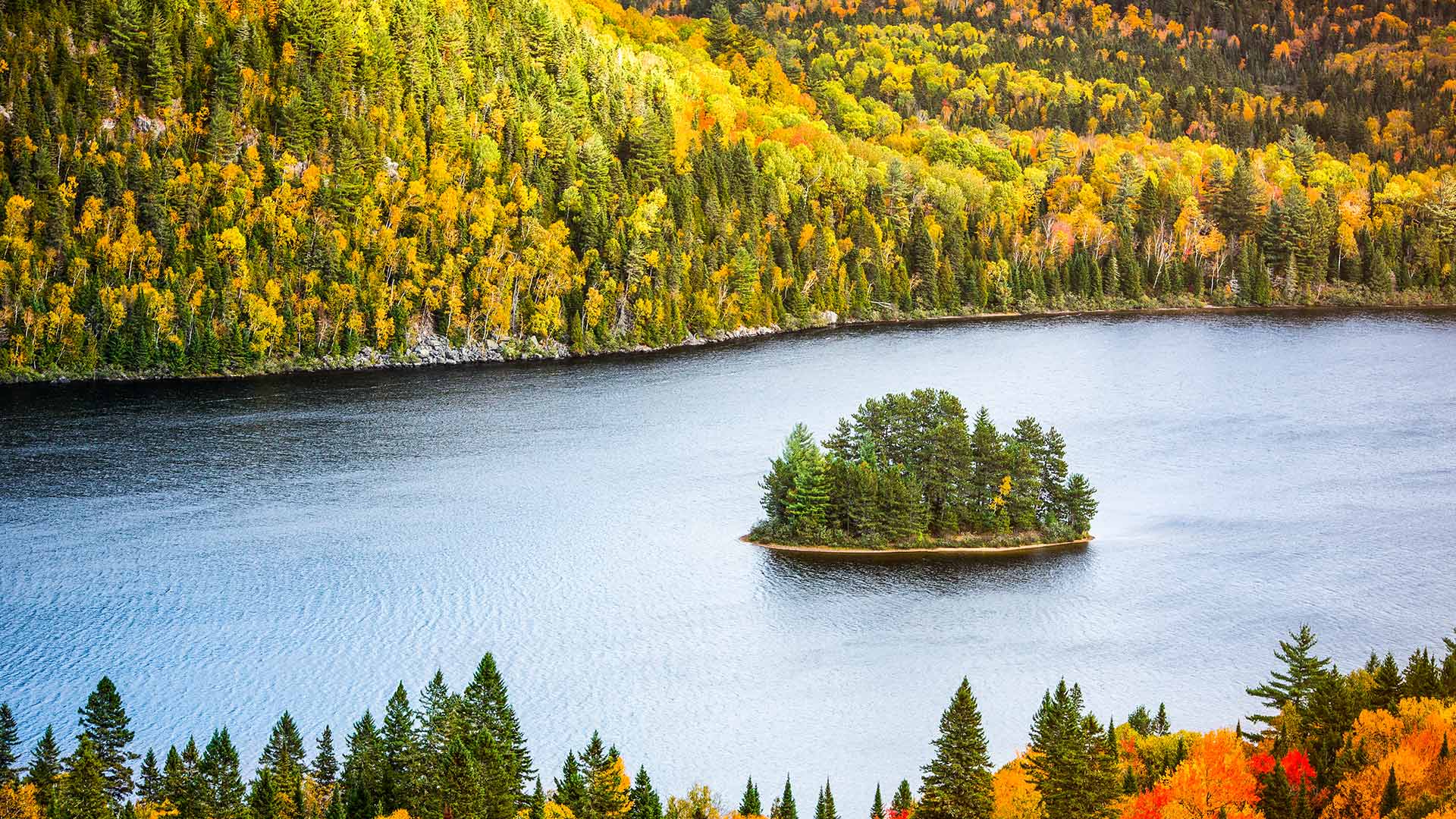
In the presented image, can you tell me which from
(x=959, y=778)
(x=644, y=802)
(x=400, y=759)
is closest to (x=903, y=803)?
(x=959, y=778)

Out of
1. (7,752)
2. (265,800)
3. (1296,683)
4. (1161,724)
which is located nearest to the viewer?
(265,800)

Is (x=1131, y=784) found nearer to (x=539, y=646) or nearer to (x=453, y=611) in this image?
(x=539, y=646)

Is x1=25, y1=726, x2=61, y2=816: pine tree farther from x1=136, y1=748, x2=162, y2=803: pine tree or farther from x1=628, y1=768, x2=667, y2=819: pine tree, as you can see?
x1=628, y1=768, x2=667, y2=819: pine tree

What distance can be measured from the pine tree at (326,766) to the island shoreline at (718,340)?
86.6 metres

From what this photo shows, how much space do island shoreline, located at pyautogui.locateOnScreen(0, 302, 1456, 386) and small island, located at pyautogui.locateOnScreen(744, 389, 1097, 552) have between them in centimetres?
6708

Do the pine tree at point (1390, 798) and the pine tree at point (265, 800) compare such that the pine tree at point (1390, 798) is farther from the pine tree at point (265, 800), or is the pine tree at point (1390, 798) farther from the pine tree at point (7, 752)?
the pine tree at point (7, 752)

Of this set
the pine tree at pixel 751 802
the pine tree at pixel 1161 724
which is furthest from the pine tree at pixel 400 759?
the pine tree at pixel 1161 724

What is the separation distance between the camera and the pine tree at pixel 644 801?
149 feet

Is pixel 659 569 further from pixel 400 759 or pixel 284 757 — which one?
pixel 284 757

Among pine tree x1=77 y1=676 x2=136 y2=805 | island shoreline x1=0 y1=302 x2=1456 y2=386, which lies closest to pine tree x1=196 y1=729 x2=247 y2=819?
pine tree x1=77 y1=676 x2=136 y2=805

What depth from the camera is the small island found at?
80000mm

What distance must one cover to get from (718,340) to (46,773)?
119 meters

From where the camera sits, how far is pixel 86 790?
4522cm

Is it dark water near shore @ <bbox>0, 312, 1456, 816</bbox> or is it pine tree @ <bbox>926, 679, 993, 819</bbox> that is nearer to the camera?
pine tree @ <bbox>926, 679, 993, 819</bbox>
